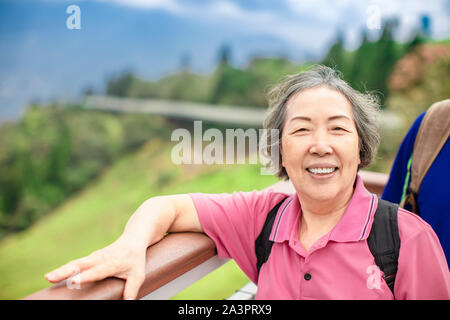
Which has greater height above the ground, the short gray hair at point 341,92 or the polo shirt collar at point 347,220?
the short gray hair at point 341,92

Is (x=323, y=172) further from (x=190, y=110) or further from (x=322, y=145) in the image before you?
(x=190, y=110)

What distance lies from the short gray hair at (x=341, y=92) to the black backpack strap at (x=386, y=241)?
241mm

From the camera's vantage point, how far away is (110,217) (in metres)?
6.35

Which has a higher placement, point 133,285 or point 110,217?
point 133,285

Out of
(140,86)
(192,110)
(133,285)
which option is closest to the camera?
(133,285)

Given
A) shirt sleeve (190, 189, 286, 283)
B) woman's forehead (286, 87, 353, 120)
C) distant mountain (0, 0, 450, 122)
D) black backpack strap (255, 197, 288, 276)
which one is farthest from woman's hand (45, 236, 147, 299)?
distant mountain (0, 0, 450, 122)

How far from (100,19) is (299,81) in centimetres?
657

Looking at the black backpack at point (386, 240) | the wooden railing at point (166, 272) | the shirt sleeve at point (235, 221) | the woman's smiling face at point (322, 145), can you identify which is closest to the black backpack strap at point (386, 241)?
the black backpack at point (386, 240)

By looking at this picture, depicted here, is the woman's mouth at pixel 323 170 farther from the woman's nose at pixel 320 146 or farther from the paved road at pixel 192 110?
the paved road at pixel 192 110

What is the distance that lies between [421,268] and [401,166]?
60 centimetres

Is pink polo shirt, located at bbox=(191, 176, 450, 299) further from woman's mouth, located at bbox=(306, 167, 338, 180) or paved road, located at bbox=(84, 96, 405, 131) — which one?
paved road, located at bbox=(84, 96, 405, 131)

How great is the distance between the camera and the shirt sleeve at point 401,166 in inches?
59.9

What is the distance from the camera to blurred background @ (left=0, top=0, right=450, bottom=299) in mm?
5816

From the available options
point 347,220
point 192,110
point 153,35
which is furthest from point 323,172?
point 153,35
